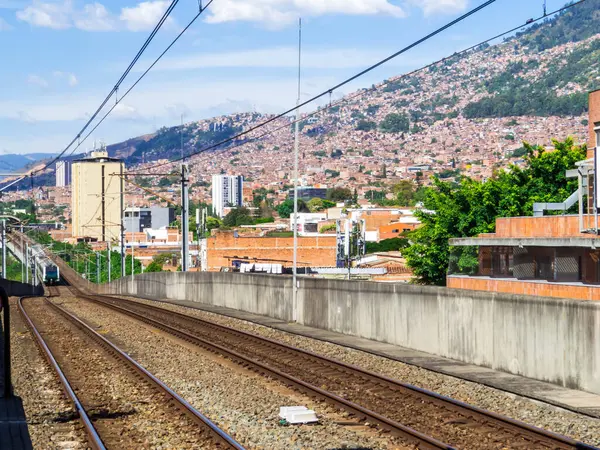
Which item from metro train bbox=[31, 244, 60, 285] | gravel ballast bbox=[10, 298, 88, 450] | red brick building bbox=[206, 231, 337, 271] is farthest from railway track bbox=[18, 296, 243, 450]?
metro train bbox=[31, 244, 60, 285]

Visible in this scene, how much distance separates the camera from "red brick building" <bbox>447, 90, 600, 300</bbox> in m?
28.9

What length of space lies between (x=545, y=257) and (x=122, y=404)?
20729 mm

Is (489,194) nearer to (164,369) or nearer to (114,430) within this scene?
(164,369)

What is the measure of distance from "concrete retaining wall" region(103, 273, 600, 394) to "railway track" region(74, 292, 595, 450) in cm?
274

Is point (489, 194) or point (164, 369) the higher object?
point (489, 194)

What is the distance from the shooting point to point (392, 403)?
48.0 feet

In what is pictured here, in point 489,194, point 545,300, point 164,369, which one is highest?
point 489,194

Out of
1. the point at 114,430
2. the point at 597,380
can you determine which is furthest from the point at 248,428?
the point at 597,380

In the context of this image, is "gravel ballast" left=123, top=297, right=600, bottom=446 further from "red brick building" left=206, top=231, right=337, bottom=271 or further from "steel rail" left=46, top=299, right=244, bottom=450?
"red brick building" left=206, top=231, right=337, bottom=271

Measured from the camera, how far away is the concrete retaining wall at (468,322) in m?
15.7

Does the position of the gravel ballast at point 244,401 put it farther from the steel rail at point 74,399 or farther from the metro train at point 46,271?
the metro train at point 46,271

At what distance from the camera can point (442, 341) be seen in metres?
20.7

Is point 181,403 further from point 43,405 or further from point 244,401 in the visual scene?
point 43,405

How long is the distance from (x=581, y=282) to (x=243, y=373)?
13.8 m
